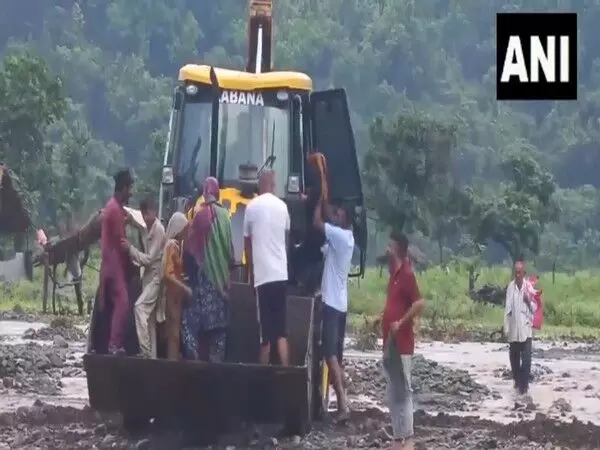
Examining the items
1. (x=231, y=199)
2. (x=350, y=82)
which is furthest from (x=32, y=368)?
(x=350, y=82)

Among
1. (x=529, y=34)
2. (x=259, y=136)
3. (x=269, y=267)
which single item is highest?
(x=529, y=34)

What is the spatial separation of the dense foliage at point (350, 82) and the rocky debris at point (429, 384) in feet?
79.5

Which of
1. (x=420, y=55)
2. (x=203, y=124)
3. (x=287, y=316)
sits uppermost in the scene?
(x=420, y=55)

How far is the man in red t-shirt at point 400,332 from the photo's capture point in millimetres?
12047

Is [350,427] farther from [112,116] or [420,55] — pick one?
[420,55]

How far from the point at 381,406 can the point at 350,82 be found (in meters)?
61.8

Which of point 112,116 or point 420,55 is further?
point 420,55

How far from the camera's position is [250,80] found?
15117mm

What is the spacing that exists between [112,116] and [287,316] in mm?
62236

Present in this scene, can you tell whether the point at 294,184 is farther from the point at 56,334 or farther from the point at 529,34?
the point at 56,334

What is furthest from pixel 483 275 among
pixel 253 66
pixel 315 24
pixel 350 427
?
pixel 315 24

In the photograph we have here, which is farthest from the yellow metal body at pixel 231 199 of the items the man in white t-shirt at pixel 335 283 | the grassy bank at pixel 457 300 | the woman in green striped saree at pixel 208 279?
the grassy bank at pixel 457 300

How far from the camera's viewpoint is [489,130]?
69.2 m

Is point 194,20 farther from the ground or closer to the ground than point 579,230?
farther from the ground
